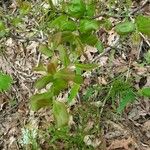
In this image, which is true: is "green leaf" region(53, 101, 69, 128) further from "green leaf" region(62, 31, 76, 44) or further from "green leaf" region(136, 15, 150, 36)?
"green leaf" region(136, 15, 150, 36)

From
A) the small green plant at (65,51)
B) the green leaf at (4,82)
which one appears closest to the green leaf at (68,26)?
the small green plant at (65,51)

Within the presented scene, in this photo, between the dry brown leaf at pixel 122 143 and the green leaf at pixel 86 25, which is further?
the dry brown leaf at pixel 122 143

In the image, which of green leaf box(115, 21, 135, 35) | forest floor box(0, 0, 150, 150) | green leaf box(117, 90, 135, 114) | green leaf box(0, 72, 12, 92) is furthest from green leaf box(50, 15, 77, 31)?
green leaf box(0, 72, 12, 92)

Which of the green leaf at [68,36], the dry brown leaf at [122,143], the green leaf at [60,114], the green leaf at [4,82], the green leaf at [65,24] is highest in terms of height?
the green leaf at [65,24]

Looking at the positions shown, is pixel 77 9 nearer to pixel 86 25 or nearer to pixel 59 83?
pixel 86 25

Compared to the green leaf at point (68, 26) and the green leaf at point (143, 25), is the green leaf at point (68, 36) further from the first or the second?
the green leaf at point (143, 25)

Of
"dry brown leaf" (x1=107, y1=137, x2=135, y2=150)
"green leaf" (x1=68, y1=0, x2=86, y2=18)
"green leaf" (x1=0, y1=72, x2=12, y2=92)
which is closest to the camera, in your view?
Answer: "green leaf" (x1=68, y1=0, x2=86, y2=18)

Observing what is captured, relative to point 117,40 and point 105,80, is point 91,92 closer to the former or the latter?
point 105,80
